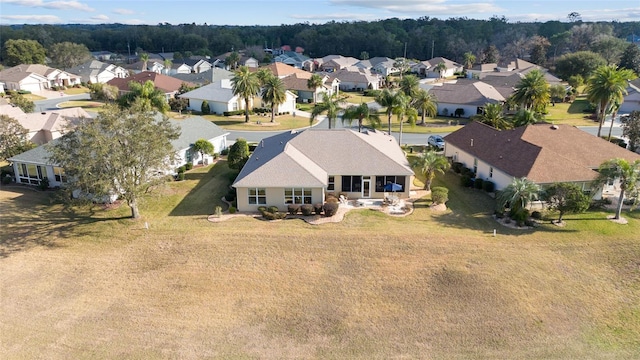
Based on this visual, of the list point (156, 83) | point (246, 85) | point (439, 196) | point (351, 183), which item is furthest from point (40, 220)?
point (156, 83)

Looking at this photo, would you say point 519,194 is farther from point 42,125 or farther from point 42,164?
point 42,125

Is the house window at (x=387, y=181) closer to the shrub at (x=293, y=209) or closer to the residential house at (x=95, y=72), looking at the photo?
the shrub at (x=293, y=209)


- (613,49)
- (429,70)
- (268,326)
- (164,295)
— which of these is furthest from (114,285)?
(613,49)

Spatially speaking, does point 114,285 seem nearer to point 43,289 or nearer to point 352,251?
point 43,289

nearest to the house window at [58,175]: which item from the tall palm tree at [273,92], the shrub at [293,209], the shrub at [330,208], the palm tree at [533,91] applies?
the shrub at [293,209]

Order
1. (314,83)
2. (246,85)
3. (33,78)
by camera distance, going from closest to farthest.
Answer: (246,85) < (314,83) < (33,78)

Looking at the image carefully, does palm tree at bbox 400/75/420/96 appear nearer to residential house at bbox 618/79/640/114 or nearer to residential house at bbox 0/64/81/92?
residential house at bbox 618/79/640/114
